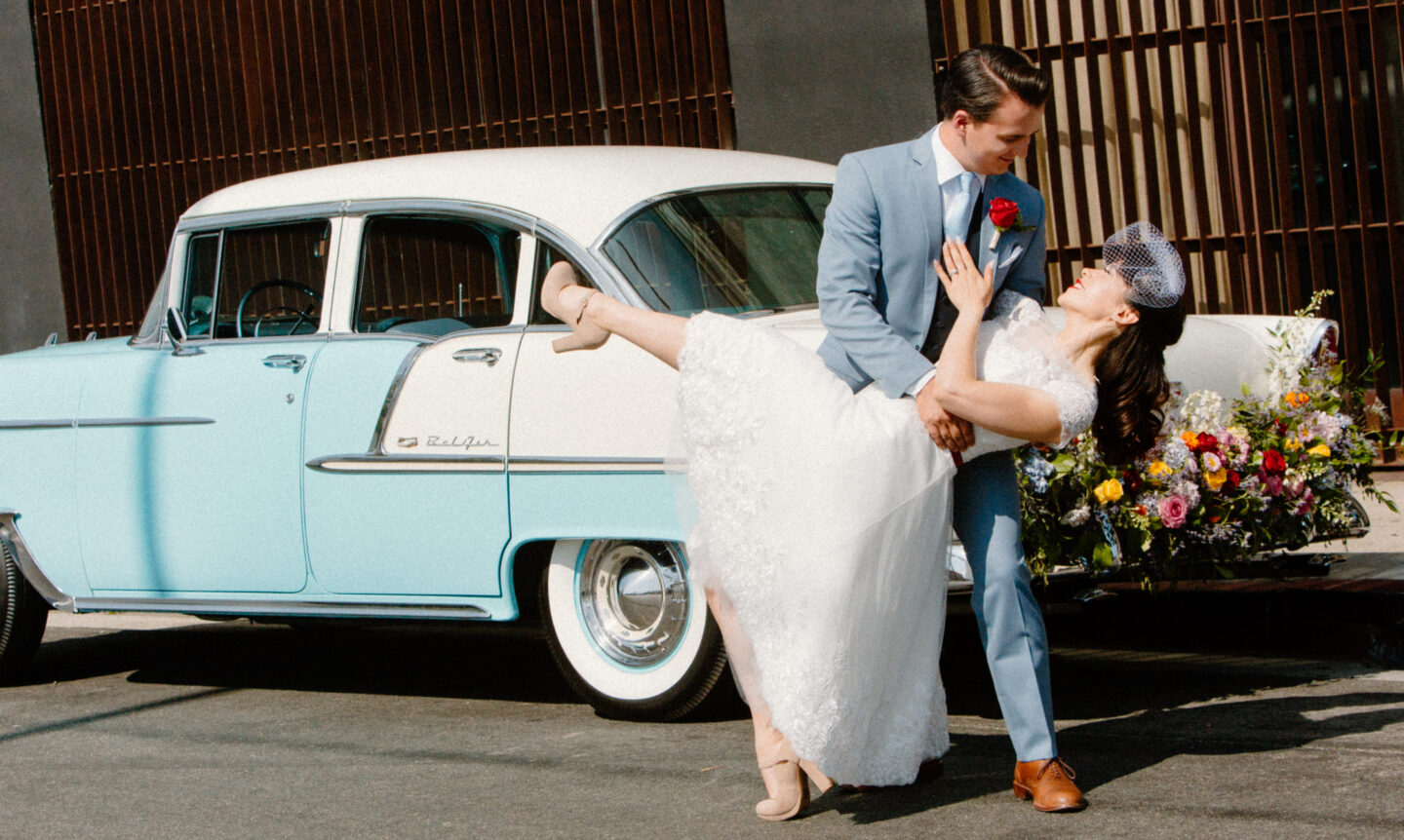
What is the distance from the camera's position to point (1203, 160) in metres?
9.11

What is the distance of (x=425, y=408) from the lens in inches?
201

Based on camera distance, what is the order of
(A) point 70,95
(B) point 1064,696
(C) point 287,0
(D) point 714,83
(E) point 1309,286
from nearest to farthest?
(B) point 1064,696 → (E) point 1309,286 → (D) point 714,83 → (C) point 287,0 → (A) point 70,95

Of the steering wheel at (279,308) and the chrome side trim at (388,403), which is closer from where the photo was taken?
the chrome side trim at (388,403)

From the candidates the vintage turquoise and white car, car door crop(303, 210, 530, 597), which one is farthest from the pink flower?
car door crop(303, 210, 530, 597)

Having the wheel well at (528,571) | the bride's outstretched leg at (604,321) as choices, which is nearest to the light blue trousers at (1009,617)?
the bride's outstretched leg at (604,321)

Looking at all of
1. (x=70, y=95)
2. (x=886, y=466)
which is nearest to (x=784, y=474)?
(x=886, y=466)

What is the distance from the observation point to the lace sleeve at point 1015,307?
12.6ft

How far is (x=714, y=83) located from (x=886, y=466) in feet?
24.3

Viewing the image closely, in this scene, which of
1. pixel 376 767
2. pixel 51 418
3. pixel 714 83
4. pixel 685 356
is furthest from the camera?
pixel 714 83

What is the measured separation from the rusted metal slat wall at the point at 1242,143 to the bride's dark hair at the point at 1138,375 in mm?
5423

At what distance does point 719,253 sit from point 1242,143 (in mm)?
5027

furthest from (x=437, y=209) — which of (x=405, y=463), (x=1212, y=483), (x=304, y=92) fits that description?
(x=304, y=92)

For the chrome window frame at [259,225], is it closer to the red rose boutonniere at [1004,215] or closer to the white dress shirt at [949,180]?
the white dress shirt at [949,180]

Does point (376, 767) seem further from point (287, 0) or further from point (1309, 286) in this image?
point (287, 0)
